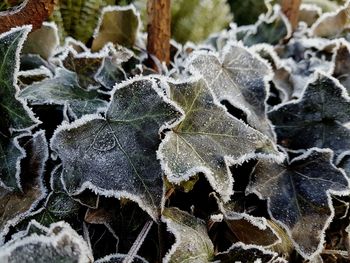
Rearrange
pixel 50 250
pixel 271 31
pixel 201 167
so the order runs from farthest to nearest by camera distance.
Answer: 1. pixel 271 31
2. pixel 201 167
3. pixel 50 250

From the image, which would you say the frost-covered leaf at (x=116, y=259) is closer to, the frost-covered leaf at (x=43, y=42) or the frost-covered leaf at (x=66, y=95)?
the frost-covered leaf at (x=66, y=95)

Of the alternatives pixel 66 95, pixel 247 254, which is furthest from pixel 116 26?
pixel 247 254

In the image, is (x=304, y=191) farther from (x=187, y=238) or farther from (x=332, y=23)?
(x=332, y=23)

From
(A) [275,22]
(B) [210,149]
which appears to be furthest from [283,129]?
(A) [275,22]

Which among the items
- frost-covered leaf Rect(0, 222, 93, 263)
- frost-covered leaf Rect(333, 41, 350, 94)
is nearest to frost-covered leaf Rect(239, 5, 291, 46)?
frost-covered leaf Rect(333, 41, 350, 94)

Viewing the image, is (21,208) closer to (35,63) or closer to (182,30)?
(35,63)
